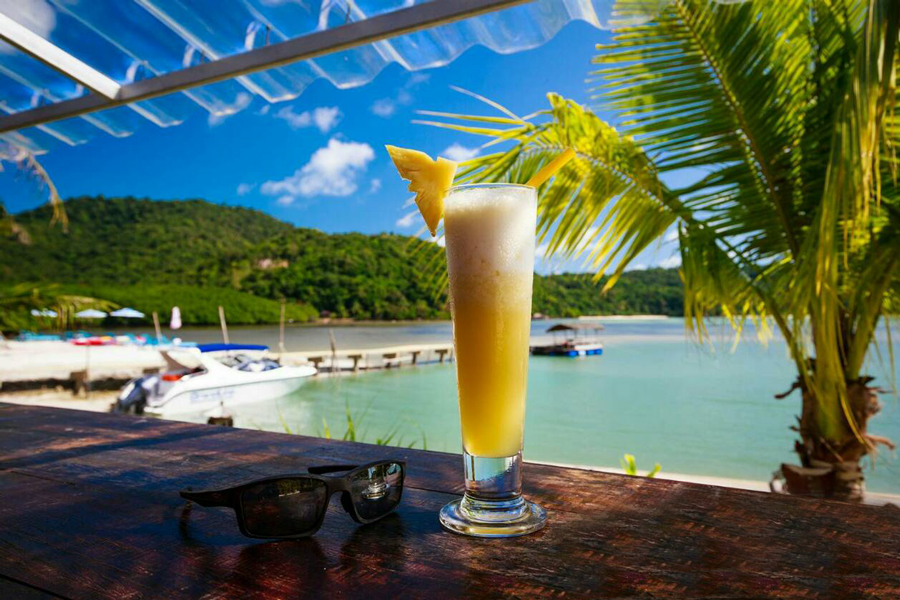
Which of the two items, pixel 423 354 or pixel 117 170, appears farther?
pixel 117 170

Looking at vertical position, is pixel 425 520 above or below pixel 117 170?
below

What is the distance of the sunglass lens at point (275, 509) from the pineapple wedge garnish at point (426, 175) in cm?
32

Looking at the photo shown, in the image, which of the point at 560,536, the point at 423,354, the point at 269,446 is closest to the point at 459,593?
the point at 560,536

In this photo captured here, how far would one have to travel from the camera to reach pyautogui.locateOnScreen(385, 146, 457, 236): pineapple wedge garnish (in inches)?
25.9

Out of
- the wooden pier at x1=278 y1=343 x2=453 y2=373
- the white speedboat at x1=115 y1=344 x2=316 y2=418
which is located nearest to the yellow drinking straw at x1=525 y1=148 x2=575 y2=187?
the white speedboat at x1=115 y1=344 x2=316 y2=418

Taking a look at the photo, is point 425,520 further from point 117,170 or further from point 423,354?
point 117,170

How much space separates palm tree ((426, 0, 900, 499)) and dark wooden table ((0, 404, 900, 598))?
1.63 m

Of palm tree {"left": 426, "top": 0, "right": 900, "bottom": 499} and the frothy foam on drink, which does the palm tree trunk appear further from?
the frothy foam on drink

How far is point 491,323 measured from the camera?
0.62 meters

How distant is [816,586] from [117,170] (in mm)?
98104

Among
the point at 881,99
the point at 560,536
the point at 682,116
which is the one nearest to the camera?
the point at 560,536

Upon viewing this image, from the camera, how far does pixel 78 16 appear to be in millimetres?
1894

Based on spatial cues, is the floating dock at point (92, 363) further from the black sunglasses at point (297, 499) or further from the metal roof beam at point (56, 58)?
the black sunglasses at point (297, 499)

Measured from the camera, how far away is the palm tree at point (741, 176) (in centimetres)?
219
